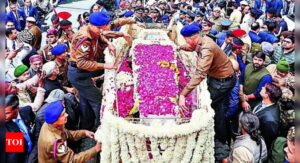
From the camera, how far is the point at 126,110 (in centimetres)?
452

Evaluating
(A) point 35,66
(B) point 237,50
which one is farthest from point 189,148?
(A) point 35,66

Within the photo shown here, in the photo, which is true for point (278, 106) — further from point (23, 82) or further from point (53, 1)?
point (53, 1)

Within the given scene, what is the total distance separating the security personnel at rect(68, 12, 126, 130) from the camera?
188 inches

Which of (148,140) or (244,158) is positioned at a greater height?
(148,140)

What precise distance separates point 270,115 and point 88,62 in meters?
2.22

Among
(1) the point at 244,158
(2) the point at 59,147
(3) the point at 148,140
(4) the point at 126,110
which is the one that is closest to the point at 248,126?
(1) the point at 244,158

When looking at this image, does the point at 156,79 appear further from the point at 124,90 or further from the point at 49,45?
the point at 49,45

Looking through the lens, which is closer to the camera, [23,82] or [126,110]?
[126,110]

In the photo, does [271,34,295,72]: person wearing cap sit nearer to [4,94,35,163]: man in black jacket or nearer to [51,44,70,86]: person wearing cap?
[51,44,70,86]: person wearing cap

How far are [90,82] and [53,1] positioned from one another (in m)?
11.6

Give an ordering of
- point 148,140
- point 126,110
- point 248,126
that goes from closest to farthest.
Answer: point 148,140
point 248,126
point 126,110

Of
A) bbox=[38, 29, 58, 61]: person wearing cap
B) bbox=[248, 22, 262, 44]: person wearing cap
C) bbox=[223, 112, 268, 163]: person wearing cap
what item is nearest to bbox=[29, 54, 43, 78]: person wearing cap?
bbox=[38, 29, 58, 61]: person wearing cap

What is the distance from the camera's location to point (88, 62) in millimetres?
4766

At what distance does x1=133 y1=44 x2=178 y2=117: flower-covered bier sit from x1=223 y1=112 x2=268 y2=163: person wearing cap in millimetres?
821
